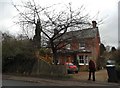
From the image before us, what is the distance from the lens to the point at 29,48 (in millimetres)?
28531

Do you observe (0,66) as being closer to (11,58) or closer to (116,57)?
(11,58)

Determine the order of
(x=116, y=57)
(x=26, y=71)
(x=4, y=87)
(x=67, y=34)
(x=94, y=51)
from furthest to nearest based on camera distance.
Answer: (x=94, y=51) → (x=26, y=71) → (x=67, y=34) → (x=116, y=57) → (x=4, y=87)

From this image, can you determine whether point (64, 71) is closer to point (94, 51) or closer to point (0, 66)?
point (0, 66)

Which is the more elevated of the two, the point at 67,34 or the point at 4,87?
the point at 67,34

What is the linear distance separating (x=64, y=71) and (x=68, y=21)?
4.60 metres

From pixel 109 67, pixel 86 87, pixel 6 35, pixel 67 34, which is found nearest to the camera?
pixel 86 87

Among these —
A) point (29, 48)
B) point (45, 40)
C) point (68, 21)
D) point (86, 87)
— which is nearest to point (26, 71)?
point (29, 48)

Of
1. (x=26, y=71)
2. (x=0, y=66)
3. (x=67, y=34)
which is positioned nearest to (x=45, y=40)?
(x=67, y=34)

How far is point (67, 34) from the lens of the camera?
27250mm

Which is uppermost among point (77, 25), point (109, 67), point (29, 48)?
point (77, 25)

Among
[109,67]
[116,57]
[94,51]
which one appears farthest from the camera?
[94,51]

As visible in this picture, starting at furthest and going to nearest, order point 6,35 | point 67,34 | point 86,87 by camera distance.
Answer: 1. point 6,35
2. point 67,34
3. point 86,87

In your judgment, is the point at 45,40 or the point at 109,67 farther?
the point at 45,40

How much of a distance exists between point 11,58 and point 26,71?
111 inches
